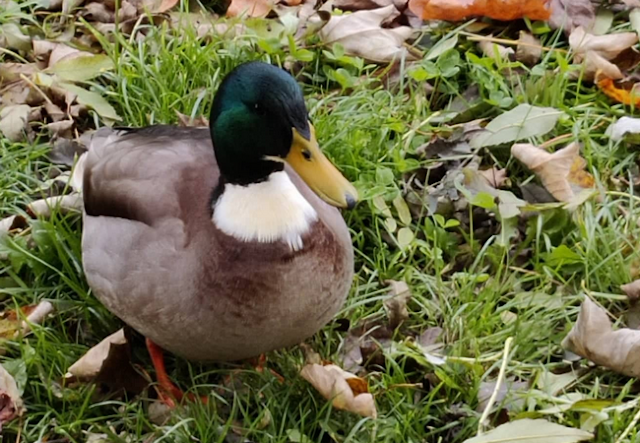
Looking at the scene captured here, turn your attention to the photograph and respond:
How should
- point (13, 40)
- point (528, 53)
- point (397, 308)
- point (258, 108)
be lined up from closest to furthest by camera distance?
point (258, 108) → point (397, 308) → point (528, 53) → point (13, 40)

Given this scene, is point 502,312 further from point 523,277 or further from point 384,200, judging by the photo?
point 384,200

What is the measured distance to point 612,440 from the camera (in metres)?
2.19

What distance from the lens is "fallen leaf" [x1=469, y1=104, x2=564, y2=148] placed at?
9.74 ft

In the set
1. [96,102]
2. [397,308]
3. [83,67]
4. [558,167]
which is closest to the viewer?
[397,308]

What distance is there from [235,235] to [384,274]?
661 mm

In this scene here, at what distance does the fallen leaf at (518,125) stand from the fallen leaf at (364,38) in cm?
46

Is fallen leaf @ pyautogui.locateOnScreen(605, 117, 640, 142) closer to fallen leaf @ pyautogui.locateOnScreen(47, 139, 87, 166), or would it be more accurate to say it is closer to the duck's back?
the duck's back

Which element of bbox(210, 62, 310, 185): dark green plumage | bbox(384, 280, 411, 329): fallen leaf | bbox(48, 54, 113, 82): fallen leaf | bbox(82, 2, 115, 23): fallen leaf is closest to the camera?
bbox(210, 62, 310, 185): dark green plumage

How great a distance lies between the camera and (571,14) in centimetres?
343

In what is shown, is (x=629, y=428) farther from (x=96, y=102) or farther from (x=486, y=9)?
(x=96, y=102)

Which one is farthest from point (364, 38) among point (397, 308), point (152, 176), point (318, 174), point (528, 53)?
point (318, 174)

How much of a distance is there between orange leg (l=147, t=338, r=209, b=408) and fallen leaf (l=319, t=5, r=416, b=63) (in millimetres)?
1337

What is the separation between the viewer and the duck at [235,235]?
6.74 feet

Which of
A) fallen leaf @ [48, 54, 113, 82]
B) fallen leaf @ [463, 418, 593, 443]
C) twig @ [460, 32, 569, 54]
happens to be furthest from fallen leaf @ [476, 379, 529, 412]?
fallen leaf @ [48, 54, 113, 82]
